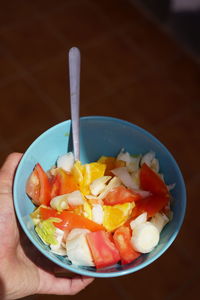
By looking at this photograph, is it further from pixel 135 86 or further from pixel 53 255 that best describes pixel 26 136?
pixel 53 255

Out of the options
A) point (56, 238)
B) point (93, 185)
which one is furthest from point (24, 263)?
point (93, 185)

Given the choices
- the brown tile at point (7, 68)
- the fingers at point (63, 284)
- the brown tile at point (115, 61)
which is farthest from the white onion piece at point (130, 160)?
the brown tile at point (7, 68)

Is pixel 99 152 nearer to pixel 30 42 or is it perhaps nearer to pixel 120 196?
pixel 120 196

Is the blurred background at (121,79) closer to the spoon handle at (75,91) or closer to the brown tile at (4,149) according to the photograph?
the brown tile at (4,149)

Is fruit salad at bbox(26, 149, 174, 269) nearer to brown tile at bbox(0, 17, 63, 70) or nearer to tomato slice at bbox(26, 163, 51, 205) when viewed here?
tomato slice at bbox(26, 163, 51, 205)

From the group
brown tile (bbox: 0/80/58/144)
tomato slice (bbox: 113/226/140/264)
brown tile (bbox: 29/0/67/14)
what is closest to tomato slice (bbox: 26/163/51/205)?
tomato slice (bbox: 113/226/140/264)
